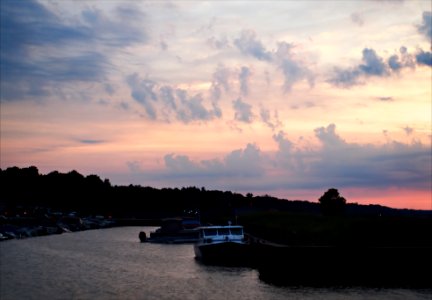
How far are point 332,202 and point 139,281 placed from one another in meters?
72.6

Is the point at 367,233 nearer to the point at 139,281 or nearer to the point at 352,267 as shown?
the point at 352,267

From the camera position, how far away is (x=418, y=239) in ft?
237

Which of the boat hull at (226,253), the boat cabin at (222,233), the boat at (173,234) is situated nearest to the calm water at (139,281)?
the boat hull at (226,253)

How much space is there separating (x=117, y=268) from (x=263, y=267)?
23.9 m

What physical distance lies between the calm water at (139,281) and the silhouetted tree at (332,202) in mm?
42049

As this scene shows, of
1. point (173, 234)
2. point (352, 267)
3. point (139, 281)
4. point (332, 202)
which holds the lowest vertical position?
point (139, 281)

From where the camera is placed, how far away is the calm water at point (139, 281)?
5931 centimetres

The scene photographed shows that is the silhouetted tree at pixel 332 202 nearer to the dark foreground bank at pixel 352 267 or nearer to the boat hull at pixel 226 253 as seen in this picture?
the boat hull at pixel 226 253

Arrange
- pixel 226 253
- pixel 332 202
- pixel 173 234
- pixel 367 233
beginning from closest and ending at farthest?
pixel 367 233 < pixel 226 253 < pixel 332 202 < pixel 173 234

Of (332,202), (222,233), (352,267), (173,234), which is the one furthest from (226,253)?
(173,234)

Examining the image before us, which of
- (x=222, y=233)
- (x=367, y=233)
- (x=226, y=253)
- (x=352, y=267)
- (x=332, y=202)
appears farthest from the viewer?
(x=332, y=202)

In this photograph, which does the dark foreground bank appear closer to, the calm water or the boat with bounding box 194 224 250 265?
the calm water

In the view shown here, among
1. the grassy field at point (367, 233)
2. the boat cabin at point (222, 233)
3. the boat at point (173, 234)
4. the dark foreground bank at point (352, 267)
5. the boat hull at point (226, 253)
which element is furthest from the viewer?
the boat at point (173, 234)

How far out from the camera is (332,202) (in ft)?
436
